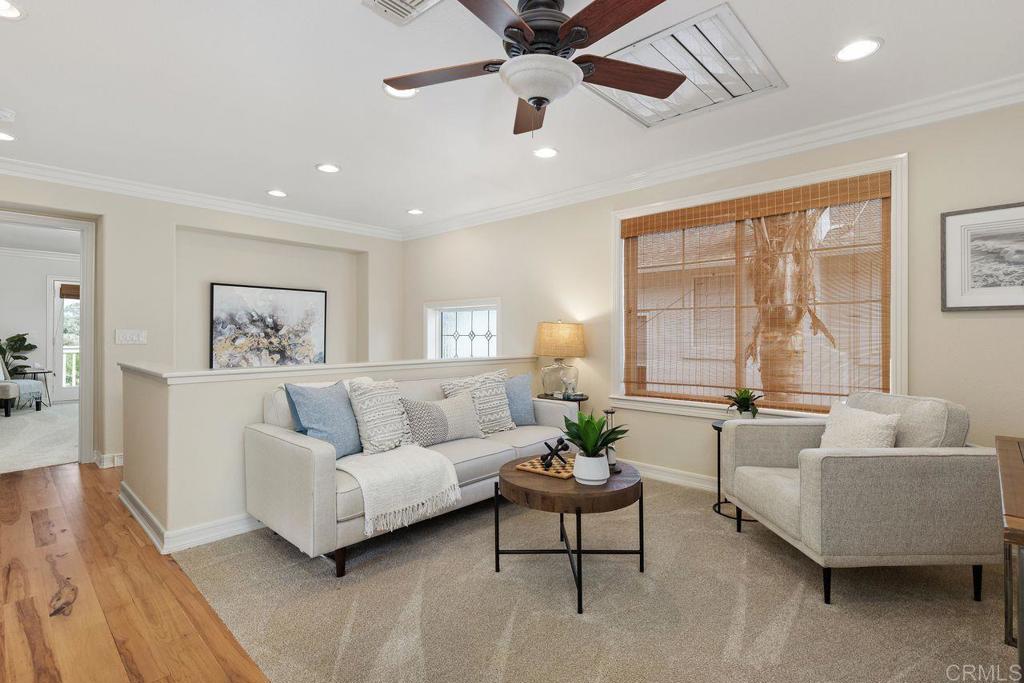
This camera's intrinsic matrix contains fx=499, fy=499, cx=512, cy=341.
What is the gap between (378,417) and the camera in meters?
2.88

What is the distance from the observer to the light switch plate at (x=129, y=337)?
4168mm

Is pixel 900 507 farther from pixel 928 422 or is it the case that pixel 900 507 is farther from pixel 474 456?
pixel 474 456

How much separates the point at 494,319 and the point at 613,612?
3.50m

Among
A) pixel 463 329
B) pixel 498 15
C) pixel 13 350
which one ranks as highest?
pixel 498 15

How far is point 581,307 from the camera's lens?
4355 millimetres

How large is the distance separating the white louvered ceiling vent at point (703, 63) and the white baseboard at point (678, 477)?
8.09 feet

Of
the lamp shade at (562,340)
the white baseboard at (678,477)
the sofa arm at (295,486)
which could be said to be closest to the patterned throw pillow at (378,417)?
the sofa arm at (295,486)

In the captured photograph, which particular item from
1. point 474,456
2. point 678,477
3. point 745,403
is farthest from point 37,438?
point 745,403

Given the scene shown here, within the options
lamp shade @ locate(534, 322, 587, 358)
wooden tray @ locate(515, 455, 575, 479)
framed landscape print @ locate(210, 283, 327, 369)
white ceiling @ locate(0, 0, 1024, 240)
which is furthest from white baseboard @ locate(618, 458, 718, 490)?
framed landscape print @ locate(210, 283, 327, 369)

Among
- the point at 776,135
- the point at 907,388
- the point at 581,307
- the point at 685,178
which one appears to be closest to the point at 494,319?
the point at 581,307

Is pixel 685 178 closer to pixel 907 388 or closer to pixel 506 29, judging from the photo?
pixel 907 388

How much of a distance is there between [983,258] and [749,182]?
4.41 ft

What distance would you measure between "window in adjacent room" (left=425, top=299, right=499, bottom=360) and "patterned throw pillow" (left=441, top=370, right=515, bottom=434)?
1.37 m

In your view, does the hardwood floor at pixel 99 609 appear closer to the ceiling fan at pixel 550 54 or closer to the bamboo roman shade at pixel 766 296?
the ceiling fan at pixel 550 54
